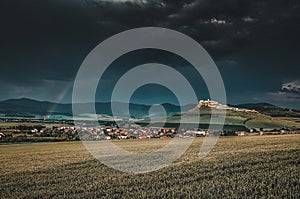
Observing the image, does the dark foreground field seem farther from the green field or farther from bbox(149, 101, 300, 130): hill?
bbox(149, 101, 300, 130): hill

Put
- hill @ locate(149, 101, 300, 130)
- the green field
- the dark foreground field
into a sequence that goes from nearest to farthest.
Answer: the dark foreground field → the green field → hill @ locate(149, 101, 300, 130)

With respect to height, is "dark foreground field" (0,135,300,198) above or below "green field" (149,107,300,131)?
below

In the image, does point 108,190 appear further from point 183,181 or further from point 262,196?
point 262,196

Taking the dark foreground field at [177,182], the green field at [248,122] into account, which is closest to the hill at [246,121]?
the green field at [248,122]

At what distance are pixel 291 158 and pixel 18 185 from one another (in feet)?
47.1

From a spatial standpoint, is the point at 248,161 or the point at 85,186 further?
the point at 248,161

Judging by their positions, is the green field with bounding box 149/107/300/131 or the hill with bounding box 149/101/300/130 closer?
the green field with bounding box 149/107/300/131

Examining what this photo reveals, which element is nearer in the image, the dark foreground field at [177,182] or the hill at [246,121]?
the dark foreground field at [177,182]

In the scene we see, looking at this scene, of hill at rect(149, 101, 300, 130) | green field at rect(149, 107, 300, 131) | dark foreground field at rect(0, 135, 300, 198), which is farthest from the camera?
hill at rect(149, 101, 300, 130)

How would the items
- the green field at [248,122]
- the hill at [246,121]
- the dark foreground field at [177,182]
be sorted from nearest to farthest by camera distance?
the dark foreground field at [177,182]
the green field at [248,122]
the hill at [246,121]

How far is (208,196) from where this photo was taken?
8750 millimetres

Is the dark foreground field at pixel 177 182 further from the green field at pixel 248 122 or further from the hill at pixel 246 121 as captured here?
the hill at pixel 246 121

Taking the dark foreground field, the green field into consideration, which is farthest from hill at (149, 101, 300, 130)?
the dark foreground field

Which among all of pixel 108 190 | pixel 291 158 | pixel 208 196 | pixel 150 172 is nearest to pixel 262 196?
pixel 208 196
